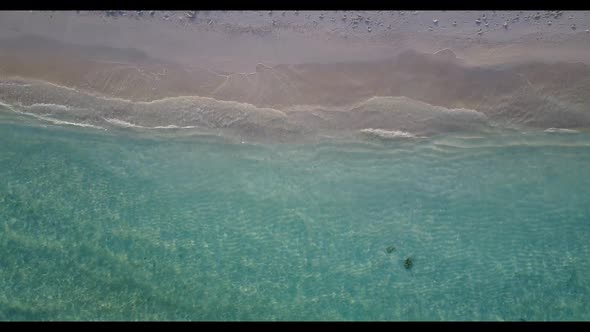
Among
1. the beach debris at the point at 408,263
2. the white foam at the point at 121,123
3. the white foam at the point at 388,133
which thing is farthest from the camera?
the white foam at the point at 121,123

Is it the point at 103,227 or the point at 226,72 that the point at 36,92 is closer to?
the point at 103,227

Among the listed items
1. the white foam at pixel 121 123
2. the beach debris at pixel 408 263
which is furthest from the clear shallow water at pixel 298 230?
the white foam at pixel 121 123

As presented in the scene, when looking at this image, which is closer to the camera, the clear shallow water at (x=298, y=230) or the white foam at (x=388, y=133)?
the clear shallow water at (x=298, y=230)

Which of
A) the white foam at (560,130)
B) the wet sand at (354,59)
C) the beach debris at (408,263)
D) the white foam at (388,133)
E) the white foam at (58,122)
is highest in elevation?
the wet sand at (354,59)

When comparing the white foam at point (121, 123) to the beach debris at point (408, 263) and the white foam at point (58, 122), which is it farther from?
the beach debris at point (408, 263)

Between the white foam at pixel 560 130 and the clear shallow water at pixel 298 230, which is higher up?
the white foam at pixel 560 130

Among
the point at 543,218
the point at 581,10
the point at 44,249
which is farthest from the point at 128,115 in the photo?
the point at 581,10

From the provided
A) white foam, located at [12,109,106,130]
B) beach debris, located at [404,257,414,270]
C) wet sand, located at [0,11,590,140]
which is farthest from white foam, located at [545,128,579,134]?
white foam, located at [12,109,106,130]

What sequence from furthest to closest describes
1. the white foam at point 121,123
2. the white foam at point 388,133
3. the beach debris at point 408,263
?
the white foam at point 121,123
the white foam at point 388,133
the beach debris at point 408,263

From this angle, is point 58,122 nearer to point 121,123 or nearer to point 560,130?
point 121,123

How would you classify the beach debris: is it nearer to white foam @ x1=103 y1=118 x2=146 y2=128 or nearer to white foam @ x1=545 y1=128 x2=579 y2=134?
white foam @ x1=545 y1=128 x2=579 y2=134
